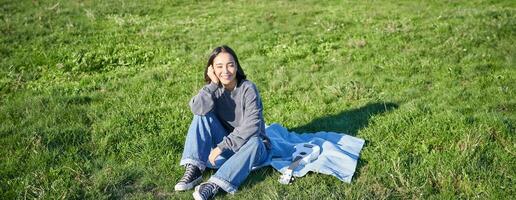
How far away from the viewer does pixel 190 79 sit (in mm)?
11273

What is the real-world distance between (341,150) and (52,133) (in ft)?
15.9

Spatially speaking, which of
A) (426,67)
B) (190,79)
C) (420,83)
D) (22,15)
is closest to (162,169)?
(190,79)

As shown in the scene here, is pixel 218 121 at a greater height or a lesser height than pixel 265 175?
greater

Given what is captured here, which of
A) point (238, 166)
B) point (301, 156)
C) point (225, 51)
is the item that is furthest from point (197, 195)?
point (225, 51)

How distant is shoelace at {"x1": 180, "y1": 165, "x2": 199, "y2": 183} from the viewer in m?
6.49

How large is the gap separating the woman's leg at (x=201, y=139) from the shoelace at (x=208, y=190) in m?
0.48

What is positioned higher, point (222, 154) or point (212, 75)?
point (212, 75)

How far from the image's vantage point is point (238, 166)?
250 inches

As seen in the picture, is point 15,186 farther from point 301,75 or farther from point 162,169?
point 301,75

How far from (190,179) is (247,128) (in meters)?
1.05

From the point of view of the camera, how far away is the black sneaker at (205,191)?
19.9 feet

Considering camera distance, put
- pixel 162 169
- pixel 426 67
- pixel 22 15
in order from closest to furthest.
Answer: pixel 162 169 → pixel 426 67 → pixel 22 15

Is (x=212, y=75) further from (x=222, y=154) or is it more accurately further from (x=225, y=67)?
(x=222, y=154)

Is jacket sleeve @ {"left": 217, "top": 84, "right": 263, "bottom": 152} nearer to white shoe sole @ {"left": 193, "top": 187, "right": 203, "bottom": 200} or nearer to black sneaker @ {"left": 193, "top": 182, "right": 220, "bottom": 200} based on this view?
black sneaker @ {"left": 193, "top": 182, "right": 220, "bottom": 200}
